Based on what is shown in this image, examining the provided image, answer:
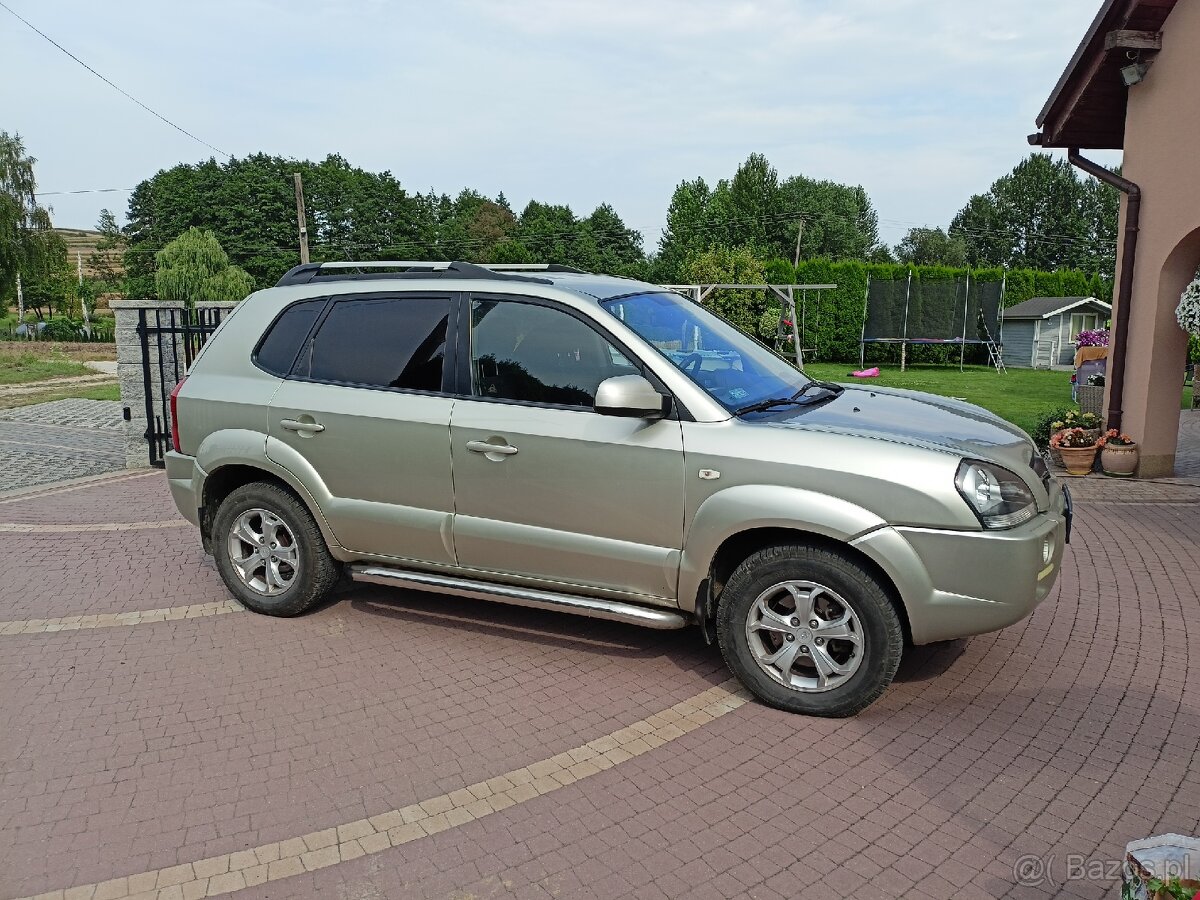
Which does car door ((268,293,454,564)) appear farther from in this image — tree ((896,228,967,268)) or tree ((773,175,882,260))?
tree ((896,228,967,268))

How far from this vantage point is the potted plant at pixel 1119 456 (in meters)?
9.81

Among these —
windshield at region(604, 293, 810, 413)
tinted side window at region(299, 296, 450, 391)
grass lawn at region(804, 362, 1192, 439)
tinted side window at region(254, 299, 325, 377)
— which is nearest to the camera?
windshield at region(604, 293, 810, 413)

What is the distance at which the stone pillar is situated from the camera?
10.2 metres

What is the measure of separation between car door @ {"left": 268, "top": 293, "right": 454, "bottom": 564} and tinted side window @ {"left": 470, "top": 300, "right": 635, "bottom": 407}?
23cm

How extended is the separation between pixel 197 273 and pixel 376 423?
52988mm

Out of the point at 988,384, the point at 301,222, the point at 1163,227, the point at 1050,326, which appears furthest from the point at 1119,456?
the point at 301,222

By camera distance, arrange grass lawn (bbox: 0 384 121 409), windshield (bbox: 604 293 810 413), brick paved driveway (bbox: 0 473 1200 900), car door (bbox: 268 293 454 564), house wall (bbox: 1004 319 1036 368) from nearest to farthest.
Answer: brick paved driveway (bbox: 0 473 1200 900) → windshield (bbox: 604 293 810 413) → car door (bbox: 268 293 454 564) → grass lawn (bbox: 0 384 121 409) → house wall (bbox: 1004 319 1036 368)

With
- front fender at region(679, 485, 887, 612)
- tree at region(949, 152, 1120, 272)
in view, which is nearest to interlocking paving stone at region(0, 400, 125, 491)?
front fender at region(679, 485, 887, 612)

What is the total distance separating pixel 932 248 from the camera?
8231 centimetres

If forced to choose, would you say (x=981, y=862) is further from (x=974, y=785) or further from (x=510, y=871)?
(x=510, y=871)

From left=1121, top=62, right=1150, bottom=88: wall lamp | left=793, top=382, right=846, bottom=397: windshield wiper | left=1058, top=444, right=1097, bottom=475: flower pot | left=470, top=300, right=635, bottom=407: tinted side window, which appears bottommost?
left=1058, top=444, right=1097, bottom=475: flower pot

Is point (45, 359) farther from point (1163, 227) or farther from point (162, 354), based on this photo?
point (1163, 227)

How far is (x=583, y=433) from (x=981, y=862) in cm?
245

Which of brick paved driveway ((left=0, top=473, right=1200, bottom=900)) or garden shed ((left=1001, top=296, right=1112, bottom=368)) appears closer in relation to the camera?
brick paved driveway ((left=0, top=473, right=1200, bottom=900))
